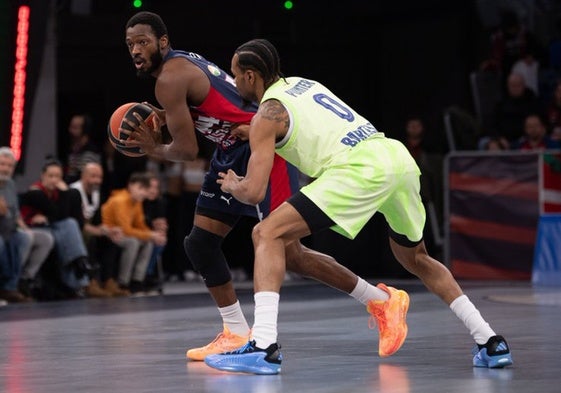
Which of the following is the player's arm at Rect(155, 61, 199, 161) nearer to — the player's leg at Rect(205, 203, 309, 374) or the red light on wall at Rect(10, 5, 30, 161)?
the player's leg at Rect(205, 203, 309, 374)

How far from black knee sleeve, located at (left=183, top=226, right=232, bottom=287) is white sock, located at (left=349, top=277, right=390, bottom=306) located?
0.77 meters

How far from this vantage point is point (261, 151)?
6.37 m

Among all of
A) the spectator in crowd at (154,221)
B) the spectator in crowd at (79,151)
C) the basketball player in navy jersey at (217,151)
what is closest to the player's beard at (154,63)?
the basketball player in navy jersey at (217,151)

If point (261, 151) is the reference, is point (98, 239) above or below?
below

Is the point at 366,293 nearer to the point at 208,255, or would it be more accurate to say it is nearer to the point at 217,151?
the point at 208,255

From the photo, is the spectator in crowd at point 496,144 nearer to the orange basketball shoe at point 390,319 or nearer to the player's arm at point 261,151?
the orange basketball shoe at point 390,319

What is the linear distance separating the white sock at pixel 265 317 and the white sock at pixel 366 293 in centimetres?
111

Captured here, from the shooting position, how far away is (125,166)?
53.1 ft

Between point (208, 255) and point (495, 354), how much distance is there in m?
1.81

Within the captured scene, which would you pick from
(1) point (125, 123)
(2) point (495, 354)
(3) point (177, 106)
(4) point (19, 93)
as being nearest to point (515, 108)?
(4) point (19, 93)

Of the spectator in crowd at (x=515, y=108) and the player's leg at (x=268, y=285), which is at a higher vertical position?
the spectator in crowd at (x=515, y=108)

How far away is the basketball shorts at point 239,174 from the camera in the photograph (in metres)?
7.41

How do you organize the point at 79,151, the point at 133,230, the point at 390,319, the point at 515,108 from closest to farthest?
the point at 390,319 → the point at 133,230 → the point at 79,151 → the point at 515,108

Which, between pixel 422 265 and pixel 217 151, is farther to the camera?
pixel 217 151
